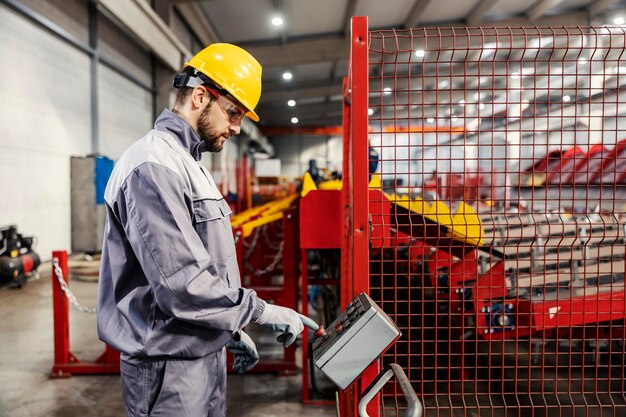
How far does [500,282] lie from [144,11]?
7755 mm

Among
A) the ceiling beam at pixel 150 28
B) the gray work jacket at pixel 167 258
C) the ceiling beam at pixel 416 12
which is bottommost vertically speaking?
the gray work jacket at pixel 167 258

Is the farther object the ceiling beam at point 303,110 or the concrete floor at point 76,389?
the ceiling beam at point 303,110

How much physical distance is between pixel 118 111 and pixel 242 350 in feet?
33.6

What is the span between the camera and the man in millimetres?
1371

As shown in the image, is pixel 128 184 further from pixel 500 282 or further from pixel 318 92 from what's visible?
pixel 318 92

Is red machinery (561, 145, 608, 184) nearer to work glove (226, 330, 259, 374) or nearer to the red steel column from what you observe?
the red steel column

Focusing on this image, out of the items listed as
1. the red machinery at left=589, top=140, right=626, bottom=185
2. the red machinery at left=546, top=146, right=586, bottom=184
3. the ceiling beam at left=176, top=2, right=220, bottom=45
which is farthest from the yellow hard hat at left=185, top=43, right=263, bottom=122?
the ceiling beam at left=176, top=2, right=220, bottom=45

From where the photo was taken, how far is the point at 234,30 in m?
12.3

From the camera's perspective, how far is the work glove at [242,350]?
75.0 inches

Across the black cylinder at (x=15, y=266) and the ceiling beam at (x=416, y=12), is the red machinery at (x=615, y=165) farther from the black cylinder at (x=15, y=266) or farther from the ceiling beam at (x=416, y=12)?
the black cylinder at (x=15, y=266)

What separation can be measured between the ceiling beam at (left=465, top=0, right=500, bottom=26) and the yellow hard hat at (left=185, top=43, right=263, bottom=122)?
1165cm

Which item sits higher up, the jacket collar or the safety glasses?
the safety glasses

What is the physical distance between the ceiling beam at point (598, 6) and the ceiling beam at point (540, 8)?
120 cm

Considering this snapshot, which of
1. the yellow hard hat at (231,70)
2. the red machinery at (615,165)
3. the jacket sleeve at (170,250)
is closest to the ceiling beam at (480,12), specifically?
the red machinery at (615,165)
